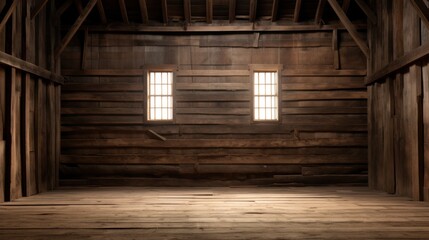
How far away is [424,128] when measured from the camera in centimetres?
956

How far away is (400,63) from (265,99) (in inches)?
173

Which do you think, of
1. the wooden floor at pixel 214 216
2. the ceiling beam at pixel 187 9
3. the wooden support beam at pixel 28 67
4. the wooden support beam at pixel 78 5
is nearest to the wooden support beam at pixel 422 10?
the wooden floor at pixel 214 216

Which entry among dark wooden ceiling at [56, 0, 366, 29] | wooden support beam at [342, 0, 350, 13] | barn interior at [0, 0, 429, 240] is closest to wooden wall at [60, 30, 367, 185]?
barn interior at [0, 0, 429, 240]

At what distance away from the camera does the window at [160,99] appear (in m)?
13.7

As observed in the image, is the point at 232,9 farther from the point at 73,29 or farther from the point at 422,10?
the point at 422,10

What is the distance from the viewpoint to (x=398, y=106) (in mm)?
10773

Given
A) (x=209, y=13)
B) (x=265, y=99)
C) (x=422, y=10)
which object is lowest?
(x=265, y=99)

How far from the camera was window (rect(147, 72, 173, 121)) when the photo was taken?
13.7 m

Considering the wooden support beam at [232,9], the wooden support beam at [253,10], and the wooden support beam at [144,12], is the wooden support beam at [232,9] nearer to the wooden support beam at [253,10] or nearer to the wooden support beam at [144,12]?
the wooden support beam at [253,10]

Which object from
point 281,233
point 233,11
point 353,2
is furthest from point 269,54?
point 281,233

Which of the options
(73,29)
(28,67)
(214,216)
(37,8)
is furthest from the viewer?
(73,29)

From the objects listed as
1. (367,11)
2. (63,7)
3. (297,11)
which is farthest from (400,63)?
(63,7)

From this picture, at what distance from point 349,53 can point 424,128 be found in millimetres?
4595

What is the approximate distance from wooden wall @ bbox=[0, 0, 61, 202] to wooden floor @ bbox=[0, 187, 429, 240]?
0.64 metres
